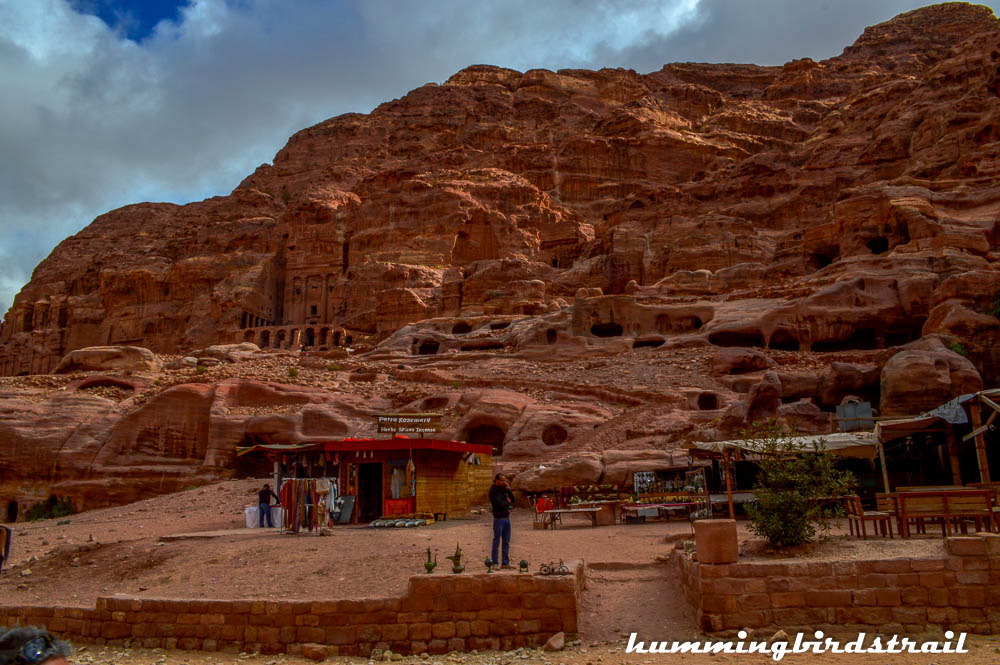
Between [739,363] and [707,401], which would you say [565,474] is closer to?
[707,401]

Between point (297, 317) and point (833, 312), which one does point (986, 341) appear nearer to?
point (833, 312)

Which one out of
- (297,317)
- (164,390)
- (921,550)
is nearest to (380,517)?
(921,550)

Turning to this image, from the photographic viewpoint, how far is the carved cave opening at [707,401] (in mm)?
30531

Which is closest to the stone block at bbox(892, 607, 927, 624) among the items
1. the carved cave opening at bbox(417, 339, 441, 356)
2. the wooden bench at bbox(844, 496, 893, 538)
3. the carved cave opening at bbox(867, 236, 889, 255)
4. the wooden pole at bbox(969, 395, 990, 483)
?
the wooden bench at bbox(844, 496, 893, 538)

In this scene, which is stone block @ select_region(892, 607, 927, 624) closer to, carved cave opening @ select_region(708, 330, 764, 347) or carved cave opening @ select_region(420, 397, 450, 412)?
carved cave opening @ select_region(420, 397, 450, 412)

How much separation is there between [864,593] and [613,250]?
2491 inches

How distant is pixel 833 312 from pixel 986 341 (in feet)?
36.9

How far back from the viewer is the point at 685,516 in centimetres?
1959

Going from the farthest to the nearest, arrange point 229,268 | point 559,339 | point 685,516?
1. point 229,268
2. point 559,339
3. point 685,516

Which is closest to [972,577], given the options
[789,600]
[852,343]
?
[789,600]

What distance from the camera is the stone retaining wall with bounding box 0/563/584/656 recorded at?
953 cm

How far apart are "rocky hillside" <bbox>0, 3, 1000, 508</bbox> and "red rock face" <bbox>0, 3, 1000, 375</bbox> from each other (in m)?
0.33

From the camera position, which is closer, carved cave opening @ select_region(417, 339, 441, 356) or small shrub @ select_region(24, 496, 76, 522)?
small shrub @ select_region(24, 496, 76, 522)

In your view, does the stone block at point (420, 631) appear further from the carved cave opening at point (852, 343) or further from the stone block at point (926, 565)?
the carved cave opening at point (852, 343)
